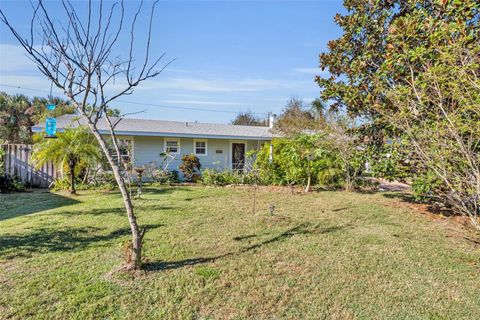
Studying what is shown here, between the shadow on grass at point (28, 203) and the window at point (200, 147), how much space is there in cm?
707

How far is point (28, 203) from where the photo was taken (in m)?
8.13

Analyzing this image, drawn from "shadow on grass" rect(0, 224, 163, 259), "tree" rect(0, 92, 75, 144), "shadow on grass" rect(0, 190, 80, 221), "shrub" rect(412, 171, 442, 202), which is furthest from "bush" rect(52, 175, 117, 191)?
"tree" rect(0, 92, 75, 144)

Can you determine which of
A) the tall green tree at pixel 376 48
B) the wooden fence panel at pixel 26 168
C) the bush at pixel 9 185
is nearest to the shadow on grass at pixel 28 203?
the bush at pixel 9 185

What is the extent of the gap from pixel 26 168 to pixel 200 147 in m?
7.59

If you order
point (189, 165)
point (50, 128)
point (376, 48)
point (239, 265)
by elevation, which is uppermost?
point (376, 48)

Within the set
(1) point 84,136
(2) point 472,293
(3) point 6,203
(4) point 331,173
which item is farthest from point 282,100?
(2) point 472,293

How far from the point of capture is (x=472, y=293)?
3568 millimetres

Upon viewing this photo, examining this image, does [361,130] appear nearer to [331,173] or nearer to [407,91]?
[331,173]

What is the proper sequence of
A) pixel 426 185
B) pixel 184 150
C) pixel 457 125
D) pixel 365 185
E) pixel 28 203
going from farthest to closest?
1. pixel 184 150
2. pixel 365 185
3. pixel 28 203
4. pixel 426 185
5. pixel 457 125

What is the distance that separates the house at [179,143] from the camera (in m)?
13.6

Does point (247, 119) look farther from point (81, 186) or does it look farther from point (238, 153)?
point (81, 186)

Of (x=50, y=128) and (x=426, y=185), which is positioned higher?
(x=50, y=128)

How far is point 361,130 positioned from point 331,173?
3040 millimetres

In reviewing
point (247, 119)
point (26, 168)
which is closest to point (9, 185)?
point (26, 168)
